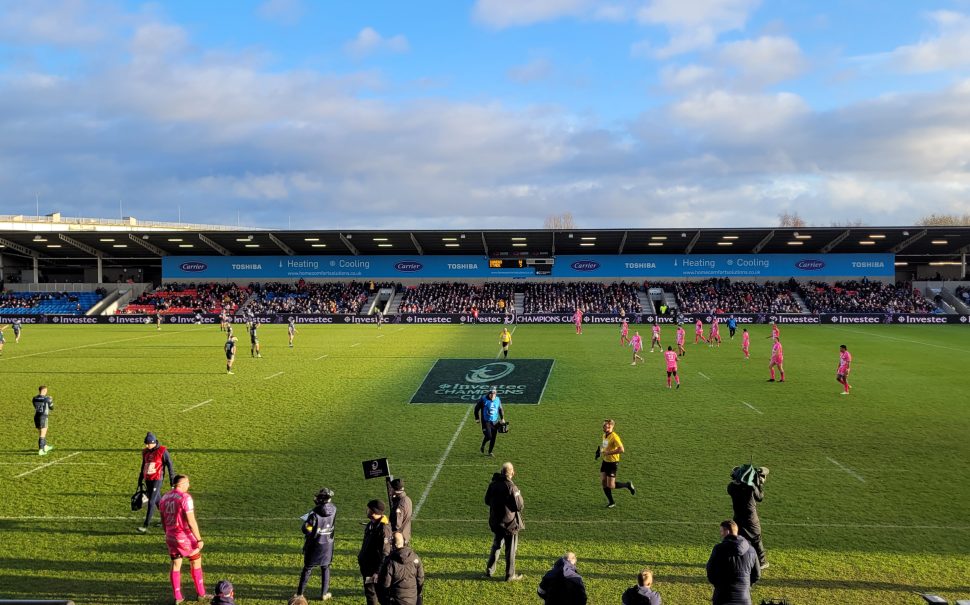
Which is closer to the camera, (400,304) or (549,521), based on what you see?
(549,521)

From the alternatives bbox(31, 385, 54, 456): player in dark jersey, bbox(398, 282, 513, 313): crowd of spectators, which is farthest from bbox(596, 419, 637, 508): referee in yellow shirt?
bbox(398, 282, 513, 313): crowd of spectators

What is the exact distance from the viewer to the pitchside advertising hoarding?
68.2 m

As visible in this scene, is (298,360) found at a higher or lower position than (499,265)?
lower

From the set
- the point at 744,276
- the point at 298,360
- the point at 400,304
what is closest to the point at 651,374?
the point at 298,360

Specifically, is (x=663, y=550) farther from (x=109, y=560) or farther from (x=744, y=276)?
(x=744, y=276)

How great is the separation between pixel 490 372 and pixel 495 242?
43.0 m

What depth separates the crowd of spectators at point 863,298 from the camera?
199 ft

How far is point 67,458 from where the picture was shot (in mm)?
13859

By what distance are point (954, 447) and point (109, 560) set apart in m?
16.6

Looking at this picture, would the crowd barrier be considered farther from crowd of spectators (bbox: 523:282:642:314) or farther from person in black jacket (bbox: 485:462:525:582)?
person in black jacket (bbox: 485:462:525:582)

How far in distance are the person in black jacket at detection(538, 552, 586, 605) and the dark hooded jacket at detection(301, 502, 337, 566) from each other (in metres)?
2.76

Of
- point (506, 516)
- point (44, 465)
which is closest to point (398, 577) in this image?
point (506, 516)

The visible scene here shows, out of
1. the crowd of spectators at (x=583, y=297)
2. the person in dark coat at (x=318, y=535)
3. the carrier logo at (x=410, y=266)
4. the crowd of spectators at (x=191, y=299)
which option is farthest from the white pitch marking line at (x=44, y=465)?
the carrier logo at (x=410, y=266)

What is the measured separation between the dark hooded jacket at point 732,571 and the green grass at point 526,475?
1.25m
